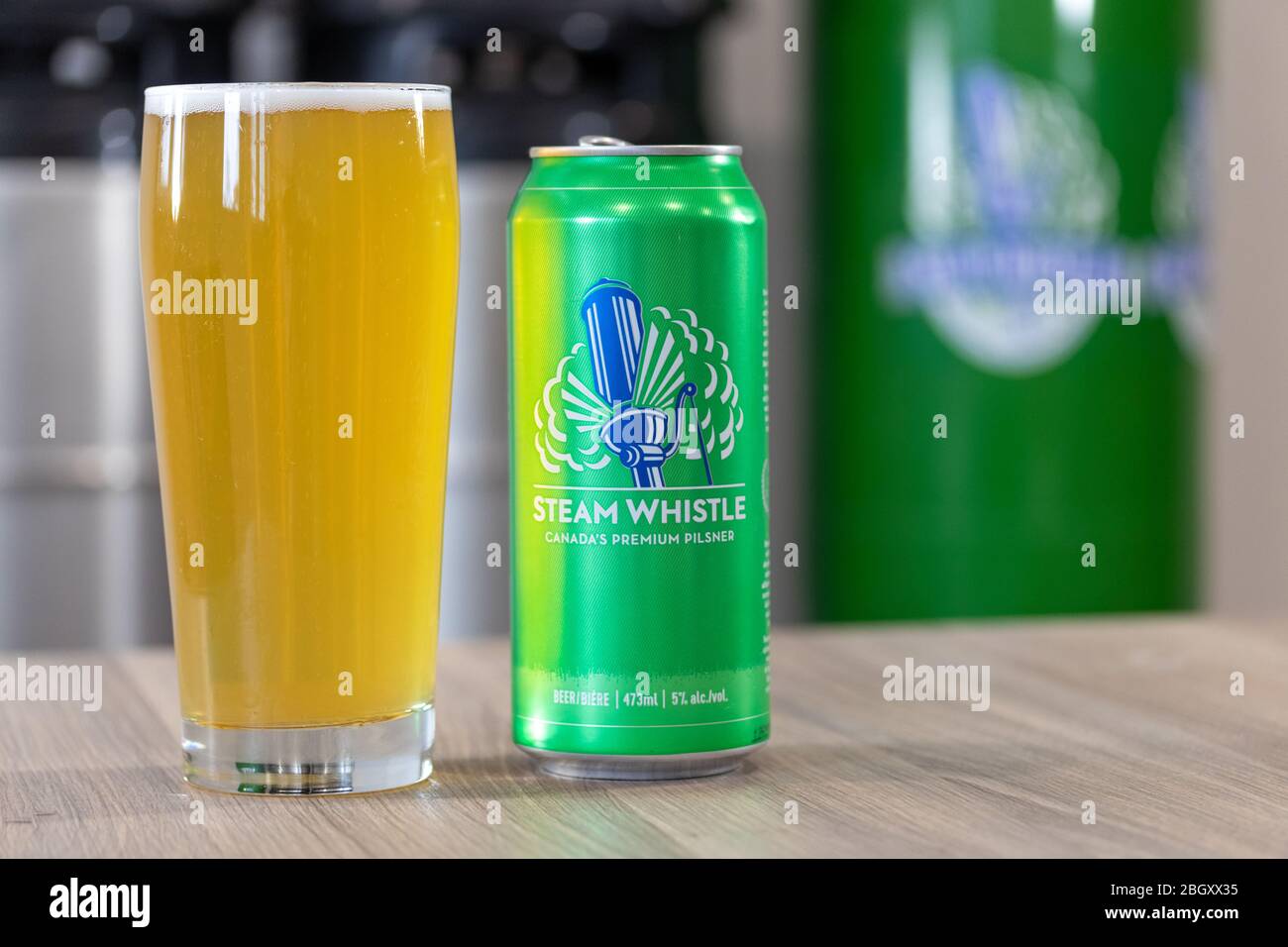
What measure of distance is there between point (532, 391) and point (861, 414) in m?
1.87

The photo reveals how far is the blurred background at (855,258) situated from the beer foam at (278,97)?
4.91ft

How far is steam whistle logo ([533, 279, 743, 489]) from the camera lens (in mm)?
848

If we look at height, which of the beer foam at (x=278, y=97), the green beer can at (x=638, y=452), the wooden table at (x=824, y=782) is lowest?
the wooden table at (x=824, y=782)

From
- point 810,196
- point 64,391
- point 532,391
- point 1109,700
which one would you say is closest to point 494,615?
point 64,391

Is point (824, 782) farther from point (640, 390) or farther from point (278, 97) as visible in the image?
point (278, 97)

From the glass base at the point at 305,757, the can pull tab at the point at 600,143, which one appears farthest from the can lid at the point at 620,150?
the glass base at the point at 305,757

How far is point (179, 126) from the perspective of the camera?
0.84m

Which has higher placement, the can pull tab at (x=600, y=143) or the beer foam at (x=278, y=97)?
the beer foam at (x=278, y=97)

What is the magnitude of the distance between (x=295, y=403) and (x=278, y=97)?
5.4 inches

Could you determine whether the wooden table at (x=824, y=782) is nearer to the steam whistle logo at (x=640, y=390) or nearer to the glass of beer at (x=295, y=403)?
the glass of beer at (x=295, y=403)

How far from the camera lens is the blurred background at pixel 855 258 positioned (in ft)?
7.60

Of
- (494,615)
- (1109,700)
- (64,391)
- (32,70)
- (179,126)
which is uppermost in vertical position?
(32,70)

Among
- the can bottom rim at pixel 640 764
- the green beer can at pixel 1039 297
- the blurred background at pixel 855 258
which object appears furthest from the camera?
the green beer can at pixel 1039 297
